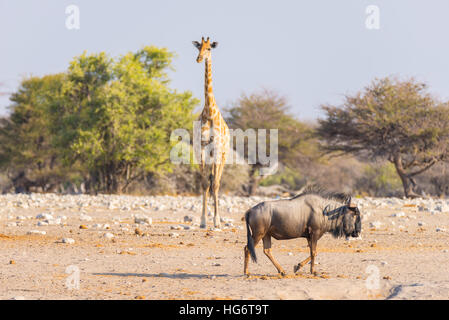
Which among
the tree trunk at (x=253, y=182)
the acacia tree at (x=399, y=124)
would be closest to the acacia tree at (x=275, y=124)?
the tree trunk at (x=253, y=182)

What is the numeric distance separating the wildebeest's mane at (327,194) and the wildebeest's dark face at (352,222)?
7.6 inches

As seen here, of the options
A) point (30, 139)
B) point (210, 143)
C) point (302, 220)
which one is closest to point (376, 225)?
point (210, 143)

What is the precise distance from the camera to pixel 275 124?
1603 inches

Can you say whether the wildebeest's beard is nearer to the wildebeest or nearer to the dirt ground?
the wildebeest

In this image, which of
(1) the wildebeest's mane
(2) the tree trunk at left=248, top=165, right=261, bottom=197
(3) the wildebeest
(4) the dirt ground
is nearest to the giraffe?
(4) the dirt ground

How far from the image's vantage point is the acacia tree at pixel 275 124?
40.4m

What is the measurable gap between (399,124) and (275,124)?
33.9 feet

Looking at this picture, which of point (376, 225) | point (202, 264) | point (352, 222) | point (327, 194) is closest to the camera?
point (352, 222)

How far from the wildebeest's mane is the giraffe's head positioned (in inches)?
283

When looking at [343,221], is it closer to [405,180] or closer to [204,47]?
[204,47]

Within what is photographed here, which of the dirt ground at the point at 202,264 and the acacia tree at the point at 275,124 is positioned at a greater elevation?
the acacia tree at the point at 275,124

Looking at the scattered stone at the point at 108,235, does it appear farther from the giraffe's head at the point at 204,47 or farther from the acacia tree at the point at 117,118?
the acacia tree at the point at 117,118

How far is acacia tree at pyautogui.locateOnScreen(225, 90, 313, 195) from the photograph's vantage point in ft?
133
